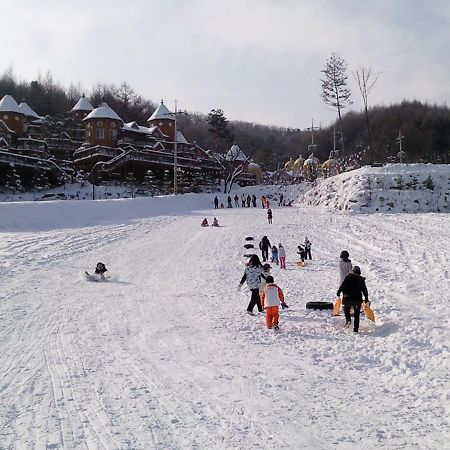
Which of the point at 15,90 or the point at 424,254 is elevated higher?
the point at 15,90

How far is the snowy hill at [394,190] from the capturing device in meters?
34.0

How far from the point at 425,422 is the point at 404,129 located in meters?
91.2

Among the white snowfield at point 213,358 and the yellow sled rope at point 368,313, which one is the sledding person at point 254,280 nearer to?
the white snowfield at point 213,358

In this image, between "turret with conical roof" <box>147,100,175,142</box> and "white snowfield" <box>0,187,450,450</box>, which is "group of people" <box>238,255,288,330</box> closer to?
"white snowfield" <box>0,187,450,450</box>

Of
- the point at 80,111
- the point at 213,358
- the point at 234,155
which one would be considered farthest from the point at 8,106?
the point at 213,358

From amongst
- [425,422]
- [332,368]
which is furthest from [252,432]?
[332,368]

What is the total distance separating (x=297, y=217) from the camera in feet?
107

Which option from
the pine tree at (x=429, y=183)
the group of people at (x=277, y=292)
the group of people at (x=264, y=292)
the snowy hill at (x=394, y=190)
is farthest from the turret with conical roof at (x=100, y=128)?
the group of people at (x=277, y=292)

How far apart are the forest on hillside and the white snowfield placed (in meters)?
55.8

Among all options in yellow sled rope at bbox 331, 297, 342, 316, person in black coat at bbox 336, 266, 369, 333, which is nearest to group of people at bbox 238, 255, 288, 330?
yellow sled rope at bbox 331, 297, 342, 316

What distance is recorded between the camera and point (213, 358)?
8.36m

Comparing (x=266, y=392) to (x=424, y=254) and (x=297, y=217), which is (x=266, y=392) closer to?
(x=424, y=254)

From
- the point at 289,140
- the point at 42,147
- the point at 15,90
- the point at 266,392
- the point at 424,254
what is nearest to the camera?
the point at 266,392

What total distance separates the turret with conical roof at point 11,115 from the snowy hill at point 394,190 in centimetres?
3694
